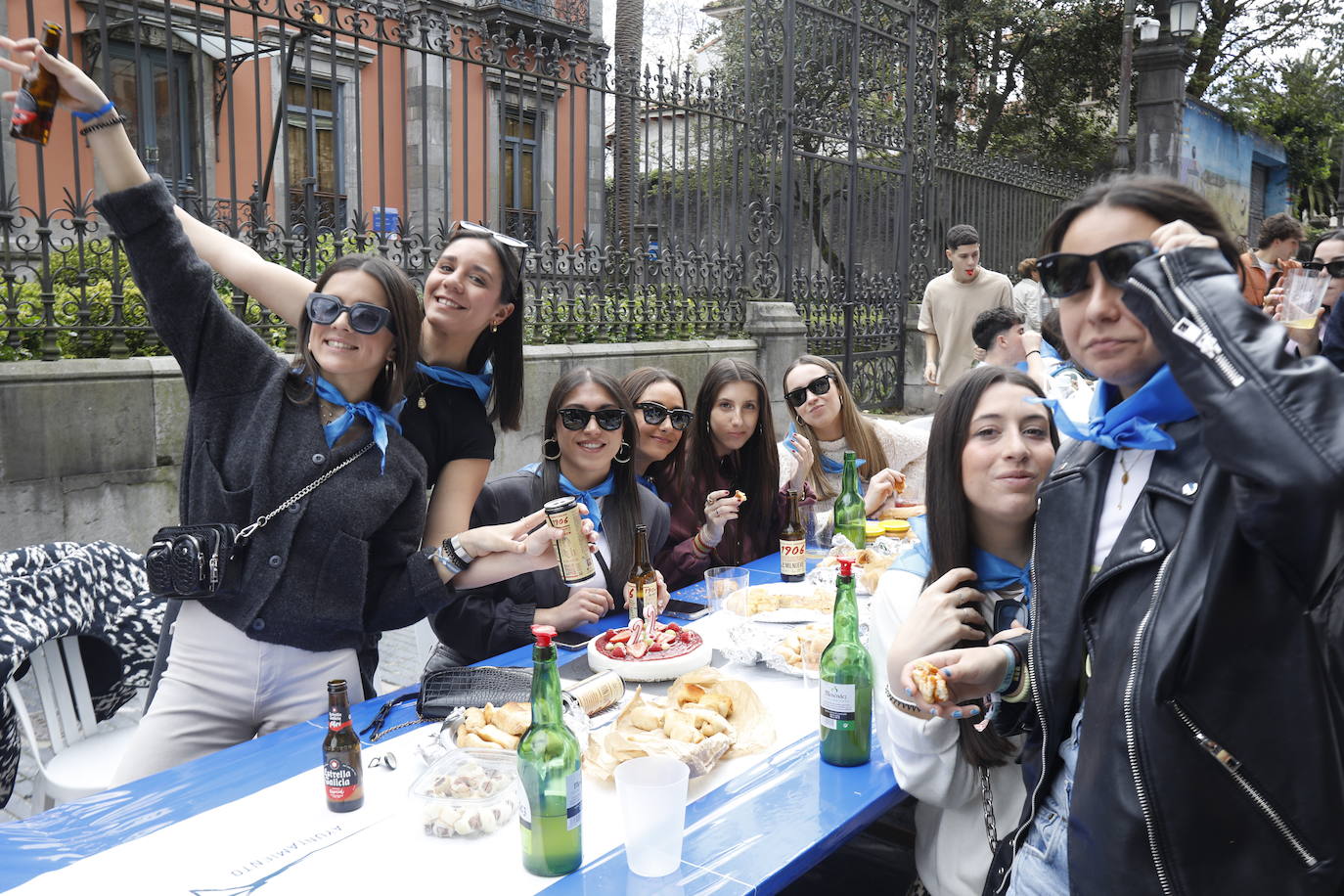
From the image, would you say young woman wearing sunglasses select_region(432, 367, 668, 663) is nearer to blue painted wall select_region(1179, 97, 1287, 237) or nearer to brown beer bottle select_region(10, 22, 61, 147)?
brown beer bottle select_region(10, 22, 61, 147)

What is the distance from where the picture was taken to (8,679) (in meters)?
2.62

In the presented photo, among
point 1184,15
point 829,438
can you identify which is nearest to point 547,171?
point 1184,15

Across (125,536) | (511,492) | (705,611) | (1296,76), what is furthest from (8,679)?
(1296,76)

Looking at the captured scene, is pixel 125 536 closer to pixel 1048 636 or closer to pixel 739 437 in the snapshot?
pixel 739 437

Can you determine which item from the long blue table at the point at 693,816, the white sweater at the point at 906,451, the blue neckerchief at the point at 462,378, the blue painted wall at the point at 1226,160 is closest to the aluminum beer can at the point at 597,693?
the long blue table at the point at 693,816

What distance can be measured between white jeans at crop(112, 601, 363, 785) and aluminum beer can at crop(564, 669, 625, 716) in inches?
29.9

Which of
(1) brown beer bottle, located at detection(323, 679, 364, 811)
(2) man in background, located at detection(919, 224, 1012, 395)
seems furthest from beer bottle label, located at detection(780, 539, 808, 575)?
(2) man in background, located at detection(919, 224, 1012, 395)

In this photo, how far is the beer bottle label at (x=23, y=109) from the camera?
2301mm

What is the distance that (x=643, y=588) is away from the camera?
115 inches

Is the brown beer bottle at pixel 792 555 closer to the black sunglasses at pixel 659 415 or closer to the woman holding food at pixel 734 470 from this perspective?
the woman holding food at pixel 734 470

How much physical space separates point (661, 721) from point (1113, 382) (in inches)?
47.6

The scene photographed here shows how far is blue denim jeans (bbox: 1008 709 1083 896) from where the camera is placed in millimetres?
1655

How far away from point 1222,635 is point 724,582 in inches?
77.1

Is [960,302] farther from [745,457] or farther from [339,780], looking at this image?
[339,780]
